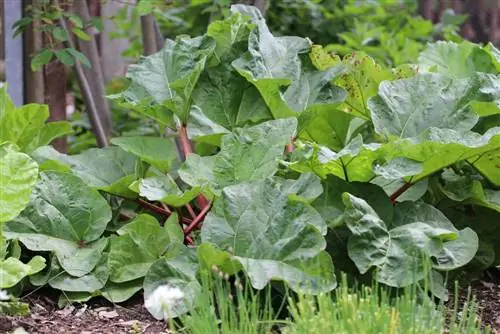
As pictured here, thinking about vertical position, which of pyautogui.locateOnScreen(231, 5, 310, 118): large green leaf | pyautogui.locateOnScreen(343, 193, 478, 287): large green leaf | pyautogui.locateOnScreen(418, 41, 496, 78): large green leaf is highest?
pyautogui.locateOnScreen(231, 5, 310, 118): large green leaf

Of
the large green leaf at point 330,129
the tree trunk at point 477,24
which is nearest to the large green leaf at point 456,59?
the large green leaf at point 330,129

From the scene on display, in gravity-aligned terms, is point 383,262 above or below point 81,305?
above

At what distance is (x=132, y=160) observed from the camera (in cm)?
302

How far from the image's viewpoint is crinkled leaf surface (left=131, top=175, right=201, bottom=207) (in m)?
2.60

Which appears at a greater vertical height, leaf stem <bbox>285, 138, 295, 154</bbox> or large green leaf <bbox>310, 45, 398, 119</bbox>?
large green leaf <bbox>310, 45, 398, 119</bbox>

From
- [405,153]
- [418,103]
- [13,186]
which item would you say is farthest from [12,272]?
[418,103]

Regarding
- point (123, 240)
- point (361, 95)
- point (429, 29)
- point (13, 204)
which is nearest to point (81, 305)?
point (123, 240)

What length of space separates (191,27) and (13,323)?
332 cm

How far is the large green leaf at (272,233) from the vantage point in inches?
91.2

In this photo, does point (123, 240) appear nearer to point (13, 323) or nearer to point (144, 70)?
point (13, 323)

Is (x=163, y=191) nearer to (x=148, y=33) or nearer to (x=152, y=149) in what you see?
(x=152, y=149)

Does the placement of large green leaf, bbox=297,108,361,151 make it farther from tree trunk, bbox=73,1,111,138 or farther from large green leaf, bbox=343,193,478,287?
tree trunk, bbox=73,1,111,138

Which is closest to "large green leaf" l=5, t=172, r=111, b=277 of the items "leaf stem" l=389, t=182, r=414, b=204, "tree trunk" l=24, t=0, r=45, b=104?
"leaf stem" l=389, t=182, r=414, b=204

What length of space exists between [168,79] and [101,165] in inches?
15.4
